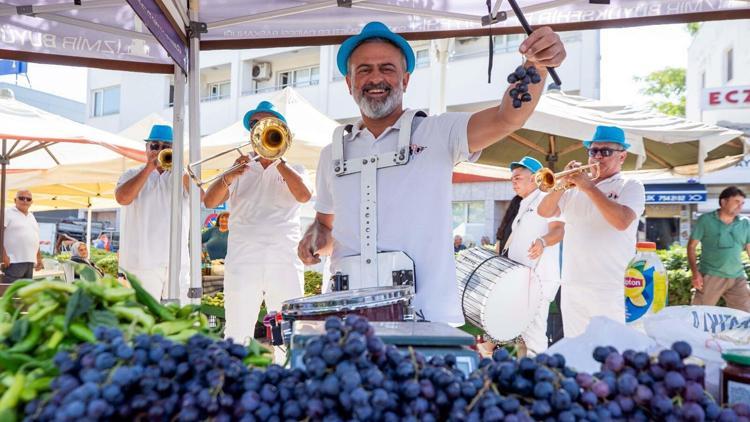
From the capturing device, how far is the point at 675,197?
16.8m

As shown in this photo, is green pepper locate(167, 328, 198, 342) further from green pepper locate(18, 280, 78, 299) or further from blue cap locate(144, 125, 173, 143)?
blue cap locate(144, 125, 173, 143)

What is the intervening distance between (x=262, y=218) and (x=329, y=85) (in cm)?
1857

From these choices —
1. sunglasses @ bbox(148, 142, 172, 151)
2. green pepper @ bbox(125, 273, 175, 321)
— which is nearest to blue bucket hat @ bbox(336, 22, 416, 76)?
green pepper @ bbox(125, 273, 175, 321)

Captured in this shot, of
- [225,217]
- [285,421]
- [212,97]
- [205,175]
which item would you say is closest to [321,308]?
[285,421]

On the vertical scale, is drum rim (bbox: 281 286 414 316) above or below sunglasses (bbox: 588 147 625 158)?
below

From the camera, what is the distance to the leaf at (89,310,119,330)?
100 cm

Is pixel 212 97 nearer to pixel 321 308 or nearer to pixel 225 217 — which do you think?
pixel 225 217

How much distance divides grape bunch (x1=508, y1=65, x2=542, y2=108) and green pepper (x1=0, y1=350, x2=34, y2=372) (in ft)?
4.69

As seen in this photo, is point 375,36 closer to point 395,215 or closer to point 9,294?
point 395,215

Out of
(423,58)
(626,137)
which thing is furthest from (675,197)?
(626,137)

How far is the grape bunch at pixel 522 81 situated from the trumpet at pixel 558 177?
2.19 metres

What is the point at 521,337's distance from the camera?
477 centimetres

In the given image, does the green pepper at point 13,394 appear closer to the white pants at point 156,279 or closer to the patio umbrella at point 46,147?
the white pants at point 156,279

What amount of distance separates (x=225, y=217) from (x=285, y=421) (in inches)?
261
